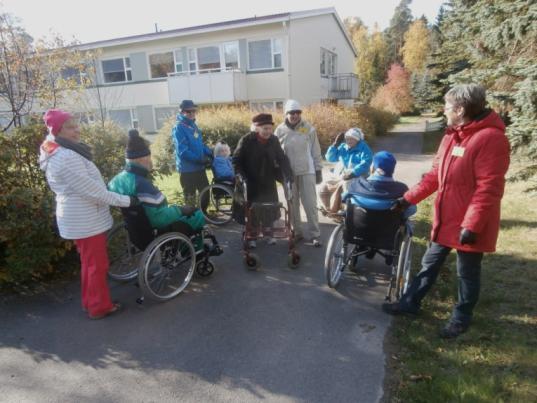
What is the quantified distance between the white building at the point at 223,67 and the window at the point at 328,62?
53mm

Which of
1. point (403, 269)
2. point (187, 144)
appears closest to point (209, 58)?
point (187, 144)

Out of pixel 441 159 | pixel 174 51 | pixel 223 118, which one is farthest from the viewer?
pixel 174 51

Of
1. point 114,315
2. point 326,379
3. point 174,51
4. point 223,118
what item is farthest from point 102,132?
point 174,51

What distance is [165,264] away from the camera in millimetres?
3852

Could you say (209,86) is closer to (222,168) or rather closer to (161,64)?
(161,64)

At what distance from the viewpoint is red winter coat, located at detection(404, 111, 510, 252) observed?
8.63 ft

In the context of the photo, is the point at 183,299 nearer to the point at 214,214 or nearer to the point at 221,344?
the point at 221,344

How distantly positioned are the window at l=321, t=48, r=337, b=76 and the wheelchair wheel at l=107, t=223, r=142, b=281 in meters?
18.2

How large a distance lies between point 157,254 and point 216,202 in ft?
8.58

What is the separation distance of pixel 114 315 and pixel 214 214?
9.90ft

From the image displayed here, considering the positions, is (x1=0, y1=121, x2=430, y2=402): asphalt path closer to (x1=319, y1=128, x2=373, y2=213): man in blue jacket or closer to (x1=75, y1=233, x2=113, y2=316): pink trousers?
(x1=75, y1=233, x2=113, y2=316): pink trousers

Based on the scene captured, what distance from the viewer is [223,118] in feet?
40.6

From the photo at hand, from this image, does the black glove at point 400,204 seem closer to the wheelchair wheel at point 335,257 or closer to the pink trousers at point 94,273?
the wheelchair wheel at point 335,257

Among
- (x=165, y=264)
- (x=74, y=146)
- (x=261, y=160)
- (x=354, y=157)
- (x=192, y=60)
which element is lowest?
(x=165, y=264)
